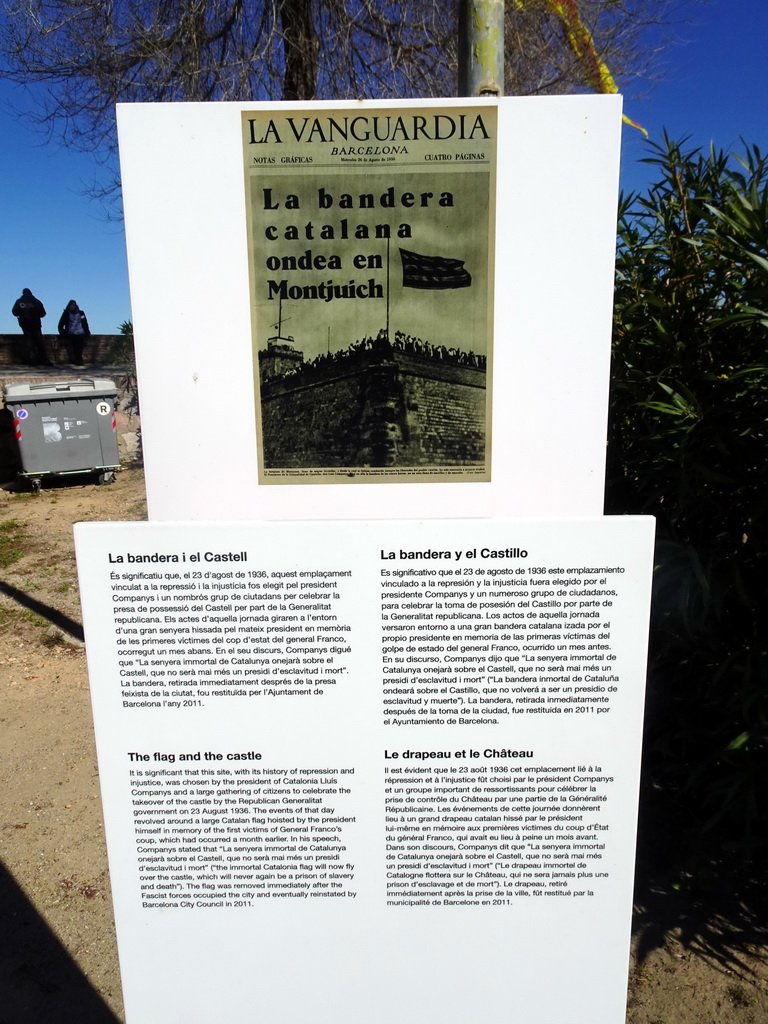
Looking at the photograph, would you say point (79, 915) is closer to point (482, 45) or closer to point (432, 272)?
point (432, 272)

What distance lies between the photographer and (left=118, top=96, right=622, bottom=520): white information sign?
137cm

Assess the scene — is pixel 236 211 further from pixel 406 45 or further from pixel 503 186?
pixel 406 45

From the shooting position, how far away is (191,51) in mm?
7109

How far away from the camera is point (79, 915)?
2848 millimetres

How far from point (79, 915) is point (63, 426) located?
347 inches

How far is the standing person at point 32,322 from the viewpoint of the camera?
53.5ft

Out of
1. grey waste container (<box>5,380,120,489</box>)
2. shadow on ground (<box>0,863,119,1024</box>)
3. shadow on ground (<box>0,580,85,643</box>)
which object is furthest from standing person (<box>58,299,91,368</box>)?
shadow on ground (<box>0,863,119,1024</box>)

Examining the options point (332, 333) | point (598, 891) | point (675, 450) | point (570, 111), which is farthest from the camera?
point (675, 450)

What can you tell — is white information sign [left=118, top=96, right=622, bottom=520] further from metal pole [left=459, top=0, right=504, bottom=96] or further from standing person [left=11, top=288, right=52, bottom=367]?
standing person [left=11, top=288, right=52, bottom=367]

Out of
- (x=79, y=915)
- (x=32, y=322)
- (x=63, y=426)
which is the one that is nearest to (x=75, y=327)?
(x=32, y=322)

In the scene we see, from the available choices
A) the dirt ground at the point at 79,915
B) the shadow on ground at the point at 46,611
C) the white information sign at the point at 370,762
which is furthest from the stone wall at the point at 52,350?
the white information sign at the point at 370,762

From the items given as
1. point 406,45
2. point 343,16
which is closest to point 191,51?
point 343,16

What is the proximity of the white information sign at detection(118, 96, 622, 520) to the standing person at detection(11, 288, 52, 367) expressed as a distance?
1761 centimetres

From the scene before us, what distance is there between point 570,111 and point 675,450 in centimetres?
140
